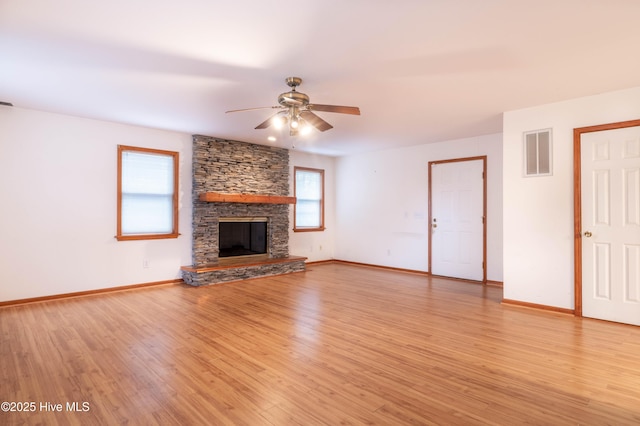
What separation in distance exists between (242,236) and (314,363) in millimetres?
4319

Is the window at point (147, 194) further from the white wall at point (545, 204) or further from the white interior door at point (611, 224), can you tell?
the white interior door at point (611, 224)

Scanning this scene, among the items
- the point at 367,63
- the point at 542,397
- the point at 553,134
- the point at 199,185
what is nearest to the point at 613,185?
the point at 553,134

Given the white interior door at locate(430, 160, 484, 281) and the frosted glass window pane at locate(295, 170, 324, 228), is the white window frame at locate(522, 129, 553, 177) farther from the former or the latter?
the frosted glass window pane at locate(295, 170, 324, 228)

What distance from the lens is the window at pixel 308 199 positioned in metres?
7.66

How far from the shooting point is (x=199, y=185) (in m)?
5.92

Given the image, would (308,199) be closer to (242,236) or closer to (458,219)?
(242,236)

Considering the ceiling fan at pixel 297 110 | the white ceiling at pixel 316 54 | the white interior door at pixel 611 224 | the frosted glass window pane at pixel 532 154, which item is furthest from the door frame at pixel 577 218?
the ceiling fan at pixel 297 110

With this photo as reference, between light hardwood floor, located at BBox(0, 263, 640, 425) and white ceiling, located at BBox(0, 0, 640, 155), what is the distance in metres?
2.53

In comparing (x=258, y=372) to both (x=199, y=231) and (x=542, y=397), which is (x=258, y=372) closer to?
(x=542, y=397)

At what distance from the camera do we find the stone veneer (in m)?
5.93

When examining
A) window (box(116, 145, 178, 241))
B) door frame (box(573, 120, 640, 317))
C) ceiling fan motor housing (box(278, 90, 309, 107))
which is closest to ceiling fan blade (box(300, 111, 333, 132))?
ceiling fan motor housing (box(278, 90, 309, 107))

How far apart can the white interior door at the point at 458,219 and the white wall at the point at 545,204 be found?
1.40 m

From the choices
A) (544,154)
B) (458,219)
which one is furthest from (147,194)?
(544,154)

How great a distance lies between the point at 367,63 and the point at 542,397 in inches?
112
